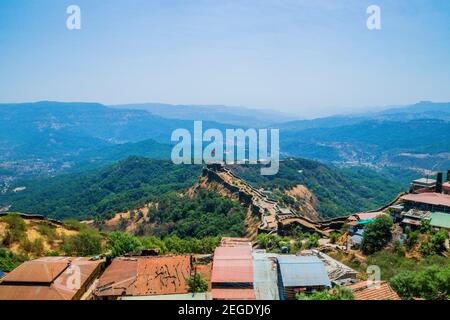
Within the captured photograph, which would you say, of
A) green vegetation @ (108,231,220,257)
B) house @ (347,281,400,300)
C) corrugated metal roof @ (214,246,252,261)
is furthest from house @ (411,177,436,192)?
house @ (347,281,400,300)

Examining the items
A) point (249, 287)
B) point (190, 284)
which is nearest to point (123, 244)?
point (190, 284)

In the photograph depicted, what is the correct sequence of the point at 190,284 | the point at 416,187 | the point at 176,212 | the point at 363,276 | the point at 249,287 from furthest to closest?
the point at 176,212 → the point at 416,187 → the point at 363,276 → the point at 190,284 → the point at 249,287

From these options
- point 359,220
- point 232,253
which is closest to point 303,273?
point 232,253

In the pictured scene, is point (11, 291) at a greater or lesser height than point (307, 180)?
greater

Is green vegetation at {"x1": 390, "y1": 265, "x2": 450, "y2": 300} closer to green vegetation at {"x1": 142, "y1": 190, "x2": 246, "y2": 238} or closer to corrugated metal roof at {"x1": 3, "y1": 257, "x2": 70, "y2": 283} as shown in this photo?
corrugated metal roof at {"x1": 3, "y1": 257, "x2": 70, "y2": 283}

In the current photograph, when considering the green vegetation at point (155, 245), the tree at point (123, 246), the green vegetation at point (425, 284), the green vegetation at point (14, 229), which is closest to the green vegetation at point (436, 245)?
the green vegetation at point (425, 284)

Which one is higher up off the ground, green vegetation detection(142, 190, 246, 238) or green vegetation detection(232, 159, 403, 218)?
green vegetation detection(142, 190, 246, 238)

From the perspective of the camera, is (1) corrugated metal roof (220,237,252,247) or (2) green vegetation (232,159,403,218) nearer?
(1) corrugated metal roof (220,237,252,247)
